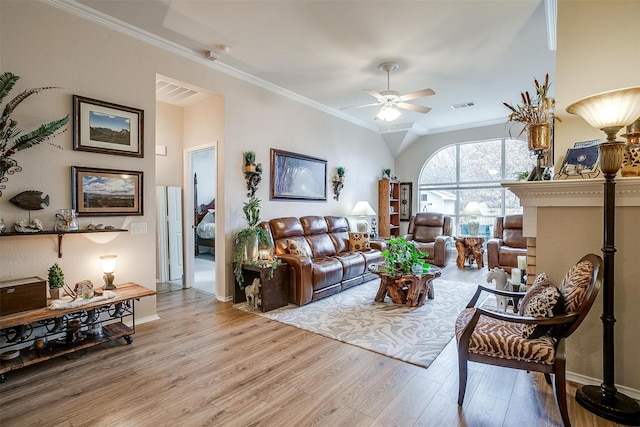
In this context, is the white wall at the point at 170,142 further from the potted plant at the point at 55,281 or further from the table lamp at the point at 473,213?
the table lamp at the point at 473,213

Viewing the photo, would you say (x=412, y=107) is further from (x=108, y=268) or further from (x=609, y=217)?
(x=108, y=268)

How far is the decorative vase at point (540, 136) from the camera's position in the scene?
2.33 meters

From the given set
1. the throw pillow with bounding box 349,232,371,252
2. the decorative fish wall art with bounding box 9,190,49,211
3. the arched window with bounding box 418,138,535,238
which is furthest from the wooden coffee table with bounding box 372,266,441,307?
the decorative fish wall art with bounding box 9,190,49,211

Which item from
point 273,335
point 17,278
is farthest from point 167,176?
point 273,335

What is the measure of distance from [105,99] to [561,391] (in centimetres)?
428

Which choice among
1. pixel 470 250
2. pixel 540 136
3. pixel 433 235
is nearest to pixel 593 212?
pixel 540 136

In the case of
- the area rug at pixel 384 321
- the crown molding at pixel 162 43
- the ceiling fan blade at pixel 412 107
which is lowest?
the area rug at pixel 384 321

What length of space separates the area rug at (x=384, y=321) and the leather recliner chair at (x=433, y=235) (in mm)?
1693

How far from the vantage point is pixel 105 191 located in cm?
310

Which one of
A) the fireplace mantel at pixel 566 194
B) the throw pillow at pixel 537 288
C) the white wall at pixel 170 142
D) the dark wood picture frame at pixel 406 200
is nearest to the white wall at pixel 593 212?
the fireplace mantel at pixel 566 194

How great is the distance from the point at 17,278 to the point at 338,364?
9.02 feet

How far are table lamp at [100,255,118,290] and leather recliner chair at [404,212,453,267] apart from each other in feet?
17.2

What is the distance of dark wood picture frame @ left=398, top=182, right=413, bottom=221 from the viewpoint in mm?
8039

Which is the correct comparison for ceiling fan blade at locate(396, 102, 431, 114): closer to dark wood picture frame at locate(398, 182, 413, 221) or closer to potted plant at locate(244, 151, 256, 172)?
potted plant at locate(244, 151, 256, 172)
